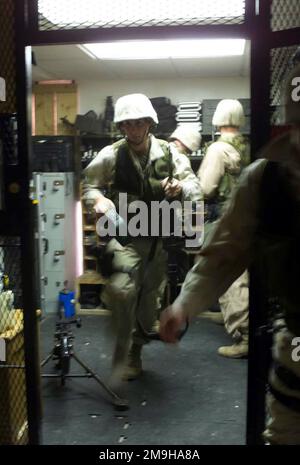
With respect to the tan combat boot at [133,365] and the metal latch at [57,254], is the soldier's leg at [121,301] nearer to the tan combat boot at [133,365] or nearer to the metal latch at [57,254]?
the tan combat boot at [133,365]

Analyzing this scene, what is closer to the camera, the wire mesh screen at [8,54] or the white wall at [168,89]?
the wire mesh screen at [8,54]

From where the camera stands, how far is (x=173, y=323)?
1.54m

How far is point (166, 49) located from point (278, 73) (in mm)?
3075

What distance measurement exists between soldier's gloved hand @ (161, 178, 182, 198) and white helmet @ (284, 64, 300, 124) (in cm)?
184

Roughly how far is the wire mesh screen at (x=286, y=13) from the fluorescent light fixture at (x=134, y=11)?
0.42ft

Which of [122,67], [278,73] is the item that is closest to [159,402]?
[278,73]

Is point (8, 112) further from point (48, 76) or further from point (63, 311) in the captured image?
point (48, 76)

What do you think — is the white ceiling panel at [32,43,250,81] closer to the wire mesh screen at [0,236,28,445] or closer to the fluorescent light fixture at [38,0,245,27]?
the fluorescent light fixture at [38,0,245,27]

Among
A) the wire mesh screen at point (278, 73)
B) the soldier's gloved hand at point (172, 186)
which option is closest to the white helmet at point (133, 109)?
the soldier's gloved hand at point (172, 186)

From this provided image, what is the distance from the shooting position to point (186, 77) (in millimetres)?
6340

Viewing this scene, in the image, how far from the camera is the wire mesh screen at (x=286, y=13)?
193cm

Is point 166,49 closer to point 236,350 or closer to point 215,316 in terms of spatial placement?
point 215,316

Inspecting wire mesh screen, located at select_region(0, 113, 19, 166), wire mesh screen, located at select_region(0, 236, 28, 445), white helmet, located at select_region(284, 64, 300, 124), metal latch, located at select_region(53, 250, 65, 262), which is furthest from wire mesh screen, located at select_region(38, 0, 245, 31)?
metal latch, located at select_region(53, 250, 65, 262)

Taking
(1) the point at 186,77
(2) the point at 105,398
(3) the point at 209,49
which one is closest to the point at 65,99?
(1) the point at 186,77
